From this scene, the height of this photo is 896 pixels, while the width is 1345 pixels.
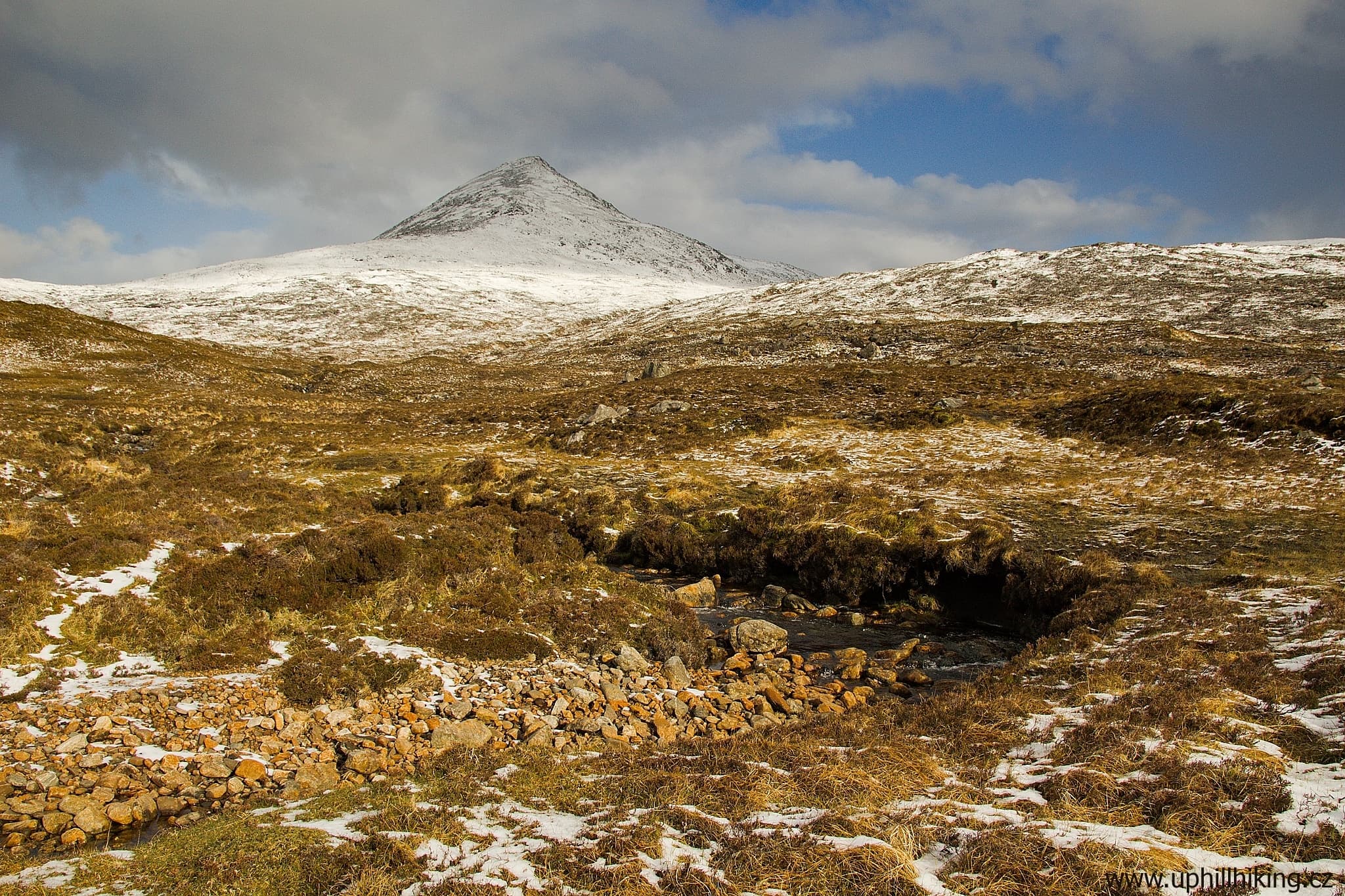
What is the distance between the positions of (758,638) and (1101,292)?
89.8 metres

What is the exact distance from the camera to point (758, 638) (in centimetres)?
1528

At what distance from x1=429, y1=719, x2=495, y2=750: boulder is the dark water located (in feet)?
25.0

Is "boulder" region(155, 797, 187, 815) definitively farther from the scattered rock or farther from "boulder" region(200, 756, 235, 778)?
the scattered rock

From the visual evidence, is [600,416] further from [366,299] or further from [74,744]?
[366,299]

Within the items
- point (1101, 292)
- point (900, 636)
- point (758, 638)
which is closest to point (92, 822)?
point (758, 638)

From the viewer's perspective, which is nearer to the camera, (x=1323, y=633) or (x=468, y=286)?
(x=1323, y=633)

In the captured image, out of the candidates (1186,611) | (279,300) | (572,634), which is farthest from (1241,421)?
(279,300)

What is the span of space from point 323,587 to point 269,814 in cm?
Result: 807

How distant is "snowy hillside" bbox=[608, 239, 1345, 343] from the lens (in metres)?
69.2

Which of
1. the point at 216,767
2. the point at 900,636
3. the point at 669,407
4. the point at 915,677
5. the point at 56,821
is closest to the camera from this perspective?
the point at 56,821

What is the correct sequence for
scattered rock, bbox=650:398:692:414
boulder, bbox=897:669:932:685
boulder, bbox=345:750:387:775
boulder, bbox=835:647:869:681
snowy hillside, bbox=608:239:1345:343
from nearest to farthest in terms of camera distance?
boulder, bbox=345:750:387:775, boulder, bbox=897:669:932:685, boulder, bbox=835:647:869:681, scattered rock, bbox=650:398:692:414, snowy hillside, bbox=608:239:1345:343

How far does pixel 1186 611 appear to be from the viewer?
41.8ft

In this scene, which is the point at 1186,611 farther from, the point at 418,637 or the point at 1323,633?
the point at 418,637

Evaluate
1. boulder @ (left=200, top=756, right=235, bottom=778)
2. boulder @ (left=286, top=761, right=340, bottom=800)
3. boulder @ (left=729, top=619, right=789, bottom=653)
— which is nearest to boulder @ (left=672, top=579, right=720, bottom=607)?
boulder @ (left=729, top=619, right=789, bottom=653)
